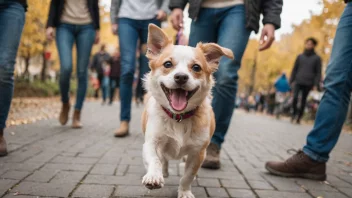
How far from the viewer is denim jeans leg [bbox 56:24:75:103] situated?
5121 millimetres

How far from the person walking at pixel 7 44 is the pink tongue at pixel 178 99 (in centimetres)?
192

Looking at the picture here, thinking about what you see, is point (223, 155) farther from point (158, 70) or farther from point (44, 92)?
point (44, 92)

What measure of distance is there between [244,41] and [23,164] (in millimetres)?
2728

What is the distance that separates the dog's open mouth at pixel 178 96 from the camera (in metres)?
2.41

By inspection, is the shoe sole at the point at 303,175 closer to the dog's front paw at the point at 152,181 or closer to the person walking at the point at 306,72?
the dog's front paw at the point at 152,181

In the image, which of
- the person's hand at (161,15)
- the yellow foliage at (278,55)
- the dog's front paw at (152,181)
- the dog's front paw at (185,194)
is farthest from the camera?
the yellow foliage at (278,55)

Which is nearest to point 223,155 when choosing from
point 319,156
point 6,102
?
point 319,156

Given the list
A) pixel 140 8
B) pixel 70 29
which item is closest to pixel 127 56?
pixel 140 8

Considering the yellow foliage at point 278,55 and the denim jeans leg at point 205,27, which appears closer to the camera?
the denim jeans leg at point 205,27

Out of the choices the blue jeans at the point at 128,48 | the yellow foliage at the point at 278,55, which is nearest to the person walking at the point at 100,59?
the blue jeans at the point at 128,48

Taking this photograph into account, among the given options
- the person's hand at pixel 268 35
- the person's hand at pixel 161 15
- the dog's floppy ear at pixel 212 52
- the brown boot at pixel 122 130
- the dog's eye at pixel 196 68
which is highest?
the person's hand at pixel 161 15

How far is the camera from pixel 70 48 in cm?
522

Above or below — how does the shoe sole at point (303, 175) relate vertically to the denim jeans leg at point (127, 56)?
below

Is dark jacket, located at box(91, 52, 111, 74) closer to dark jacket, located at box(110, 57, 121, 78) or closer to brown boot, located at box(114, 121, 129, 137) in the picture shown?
dark jacket, located at box(110, 57, 121, 78)
